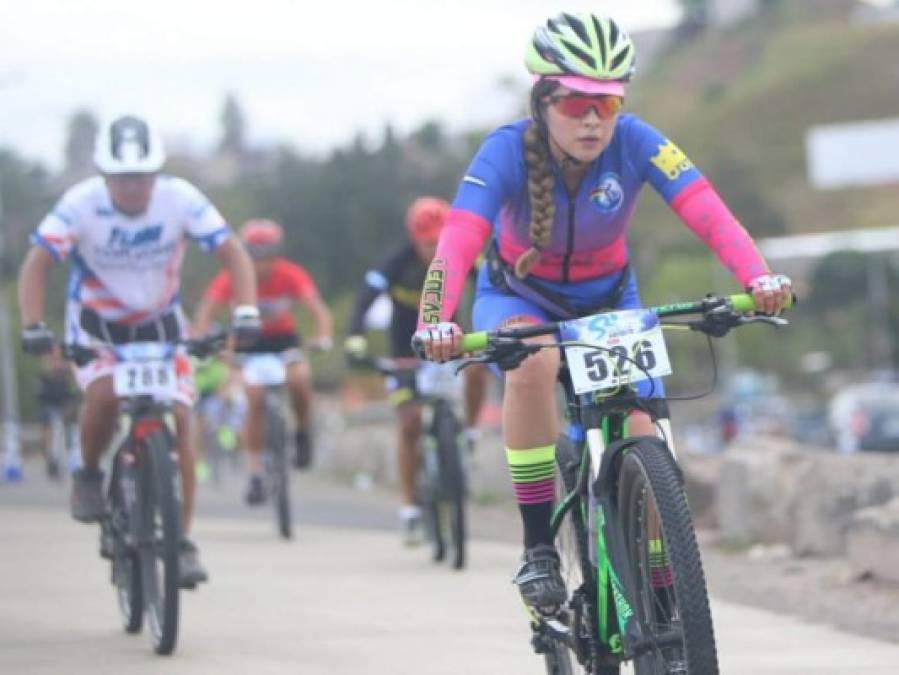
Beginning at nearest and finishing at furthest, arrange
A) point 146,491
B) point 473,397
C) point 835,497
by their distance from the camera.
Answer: point 146,491
point 835,497
point 473,397

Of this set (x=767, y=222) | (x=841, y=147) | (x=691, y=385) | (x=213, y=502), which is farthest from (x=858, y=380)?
(x=213, y=502)

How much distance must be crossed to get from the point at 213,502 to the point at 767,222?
140799 mm

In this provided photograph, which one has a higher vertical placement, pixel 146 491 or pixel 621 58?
pixel 621 58

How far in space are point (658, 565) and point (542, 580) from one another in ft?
2.88

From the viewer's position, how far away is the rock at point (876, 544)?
33.0 feet

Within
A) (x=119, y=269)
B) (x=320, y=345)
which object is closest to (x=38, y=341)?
(x=119, y=269)

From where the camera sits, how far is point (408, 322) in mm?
13266

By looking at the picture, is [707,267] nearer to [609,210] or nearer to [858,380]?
[858,380]

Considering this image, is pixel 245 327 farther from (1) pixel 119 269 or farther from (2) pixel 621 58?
(2) pixel 621 58

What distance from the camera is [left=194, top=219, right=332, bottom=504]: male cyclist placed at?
50.5 feet

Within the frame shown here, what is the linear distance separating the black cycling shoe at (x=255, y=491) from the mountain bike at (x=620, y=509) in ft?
27.6

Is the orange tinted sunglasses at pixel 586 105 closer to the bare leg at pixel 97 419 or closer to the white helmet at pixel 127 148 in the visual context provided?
the white helmet at pixel 127 148

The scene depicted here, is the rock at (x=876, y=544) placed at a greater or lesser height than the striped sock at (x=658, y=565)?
lesser

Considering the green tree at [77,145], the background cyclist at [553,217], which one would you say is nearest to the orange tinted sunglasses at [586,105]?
the background cyclist at [553,217]
